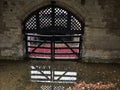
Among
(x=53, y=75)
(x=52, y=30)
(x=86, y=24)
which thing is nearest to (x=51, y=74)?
(x=53, y=75)

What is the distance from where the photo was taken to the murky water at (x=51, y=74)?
11188mm

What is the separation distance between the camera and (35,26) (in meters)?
12.4

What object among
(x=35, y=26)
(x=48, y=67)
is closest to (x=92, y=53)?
(x=48, y=67)

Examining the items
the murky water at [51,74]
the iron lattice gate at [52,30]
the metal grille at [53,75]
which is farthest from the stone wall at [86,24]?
the metal grille at [53,75]

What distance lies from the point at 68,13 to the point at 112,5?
6.34ft

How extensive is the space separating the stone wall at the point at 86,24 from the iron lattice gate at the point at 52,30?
310 mm

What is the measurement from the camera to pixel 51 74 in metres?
12.1

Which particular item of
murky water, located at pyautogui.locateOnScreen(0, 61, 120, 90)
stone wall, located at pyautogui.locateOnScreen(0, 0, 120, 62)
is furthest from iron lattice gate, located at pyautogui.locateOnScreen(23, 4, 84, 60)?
murky water, located at pyautogui.locateOnScreen(0, 61, 120, 90)

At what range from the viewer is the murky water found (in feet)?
36.7

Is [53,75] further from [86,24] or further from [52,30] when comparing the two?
[86,24]

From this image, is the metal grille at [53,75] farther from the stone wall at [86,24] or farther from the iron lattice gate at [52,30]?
the stone wall at [86,24]

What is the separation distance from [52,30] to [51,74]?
198 cm

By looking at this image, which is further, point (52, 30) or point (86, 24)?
point (52, 30)

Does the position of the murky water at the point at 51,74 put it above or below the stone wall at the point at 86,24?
below
